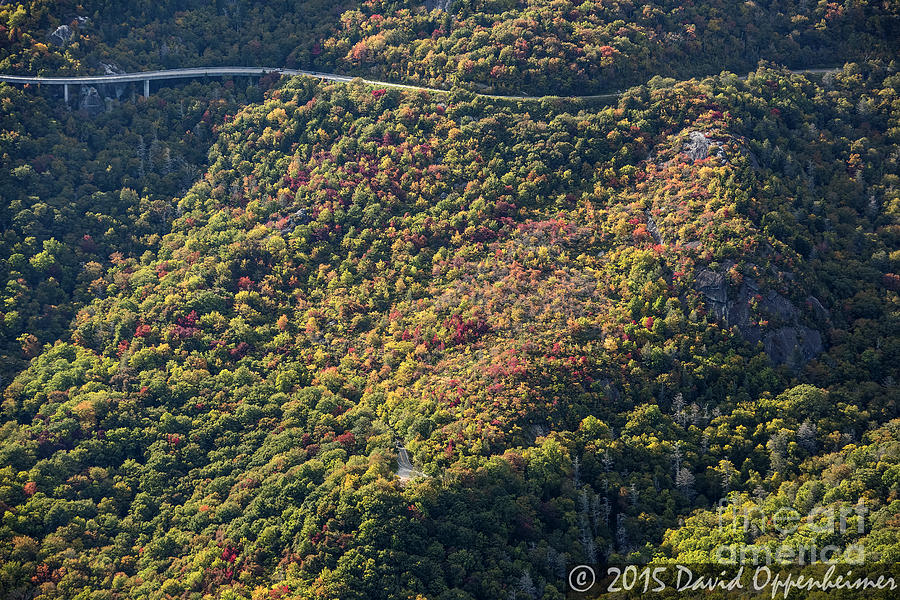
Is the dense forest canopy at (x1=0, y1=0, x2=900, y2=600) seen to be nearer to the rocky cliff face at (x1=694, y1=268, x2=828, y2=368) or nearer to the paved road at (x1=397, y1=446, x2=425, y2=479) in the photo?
the rocky cliff face at (x1=694, y1=268, x2=828, y2=368)

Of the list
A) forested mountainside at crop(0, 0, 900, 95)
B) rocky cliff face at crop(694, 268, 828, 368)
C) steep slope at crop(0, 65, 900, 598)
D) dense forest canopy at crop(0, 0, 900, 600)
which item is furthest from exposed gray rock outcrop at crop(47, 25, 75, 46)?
rocky cliff face at crop(694, 268, 828, 368)

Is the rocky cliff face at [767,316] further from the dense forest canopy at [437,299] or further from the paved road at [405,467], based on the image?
the paved road at [405,467]

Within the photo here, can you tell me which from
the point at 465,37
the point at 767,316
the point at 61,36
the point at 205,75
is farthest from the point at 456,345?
the point at 61,36

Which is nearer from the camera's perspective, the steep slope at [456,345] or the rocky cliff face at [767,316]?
the steep slope at [456,345]

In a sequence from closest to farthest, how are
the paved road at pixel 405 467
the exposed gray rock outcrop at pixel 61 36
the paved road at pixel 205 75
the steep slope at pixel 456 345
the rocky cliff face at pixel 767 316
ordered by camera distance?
the steep slope at pixel 456 345
the paved road at pixel 405 467
the rocky cliff face at pixel 767 316
the paved road at pixel 205 75
the exposed gray rock outcrop at pixel 61 36

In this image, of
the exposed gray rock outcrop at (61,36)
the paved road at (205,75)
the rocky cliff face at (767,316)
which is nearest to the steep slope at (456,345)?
the rocky cliff face at (767,316)
